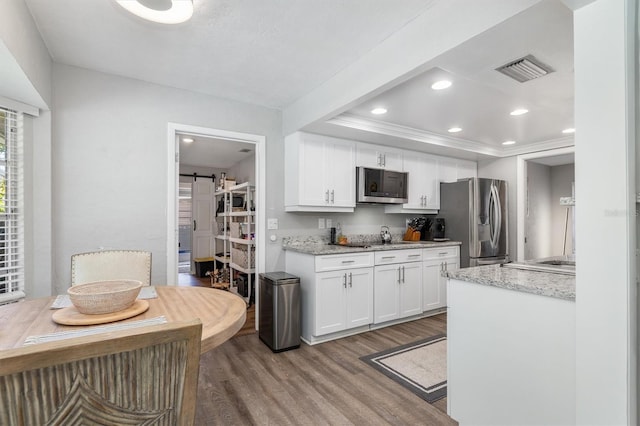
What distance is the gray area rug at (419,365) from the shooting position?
231 centimetres

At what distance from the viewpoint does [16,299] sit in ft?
7.41

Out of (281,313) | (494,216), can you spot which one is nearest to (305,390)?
(281,313)

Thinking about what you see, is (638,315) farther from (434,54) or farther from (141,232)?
(141,232)

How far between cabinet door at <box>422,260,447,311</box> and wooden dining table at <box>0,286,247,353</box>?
2.74 meters

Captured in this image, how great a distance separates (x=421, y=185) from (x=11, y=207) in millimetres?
4185

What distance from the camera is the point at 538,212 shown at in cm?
535

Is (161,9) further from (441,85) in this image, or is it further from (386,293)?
(386,293)

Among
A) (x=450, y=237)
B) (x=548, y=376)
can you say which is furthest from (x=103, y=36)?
(x=450, y=237)

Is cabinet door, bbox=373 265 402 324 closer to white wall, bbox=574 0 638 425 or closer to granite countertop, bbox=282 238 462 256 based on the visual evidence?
granite countertop, bbox=282 238 462 256

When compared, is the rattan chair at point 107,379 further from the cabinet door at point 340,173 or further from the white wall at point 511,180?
the white wall at point 511,180

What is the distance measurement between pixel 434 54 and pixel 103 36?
7.01 ft

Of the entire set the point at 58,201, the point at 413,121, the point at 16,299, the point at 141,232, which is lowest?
the point at 16,299

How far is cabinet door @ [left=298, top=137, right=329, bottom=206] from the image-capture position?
3.44 meters

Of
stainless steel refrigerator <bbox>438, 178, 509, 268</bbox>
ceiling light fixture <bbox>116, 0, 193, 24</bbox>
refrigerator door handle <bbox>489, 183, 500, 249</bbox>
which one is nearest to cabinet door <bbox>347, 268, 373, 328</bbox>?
stainless steel refrigerator <bbox>438, 178, 509, 268</bbox>
